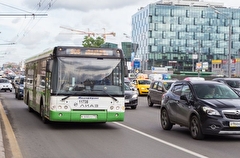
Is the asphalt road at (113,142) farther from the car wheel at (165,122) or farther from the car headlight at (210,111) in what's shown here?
the car headlight at (210,111)

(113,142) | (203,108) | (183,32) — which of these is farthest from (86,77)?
(183,32)

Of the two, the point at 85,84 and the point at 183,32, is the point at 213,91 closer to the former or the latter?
the point at 85,84

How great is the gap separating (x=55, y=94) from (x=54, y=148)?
369 cm

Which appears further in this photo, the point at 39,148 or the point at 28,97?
the point at 28,97

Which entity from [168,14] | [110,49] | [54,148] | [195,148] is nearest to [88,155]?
[54,148]

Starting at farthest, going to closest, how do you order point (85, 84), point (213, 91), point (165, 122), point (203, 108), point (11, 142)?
point (165, 122), point (85, 84), point (213, 91), point (203, 108), point (11, 142)

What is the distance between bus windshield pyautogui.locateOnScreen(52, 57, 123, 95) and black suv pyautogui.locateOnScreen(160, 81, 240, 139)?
1.78 m

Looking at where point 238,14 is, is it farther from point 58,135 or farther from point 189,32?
point 58,135

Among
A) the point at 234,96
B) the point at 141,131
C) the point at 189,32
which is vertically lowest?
the point at 141,131

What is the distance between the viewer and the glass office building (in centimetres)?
11506

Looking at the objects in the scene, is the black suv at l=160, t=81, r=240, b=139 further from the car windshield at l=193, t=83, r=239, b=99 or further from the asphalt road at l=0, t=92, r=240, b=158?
the asphalt road at l=0, t=92, r=240, b=158

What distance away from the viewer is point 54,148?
35.1 feet

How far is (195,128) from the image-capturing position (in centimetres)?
1235

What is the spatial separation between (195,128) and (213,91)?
1310mm
